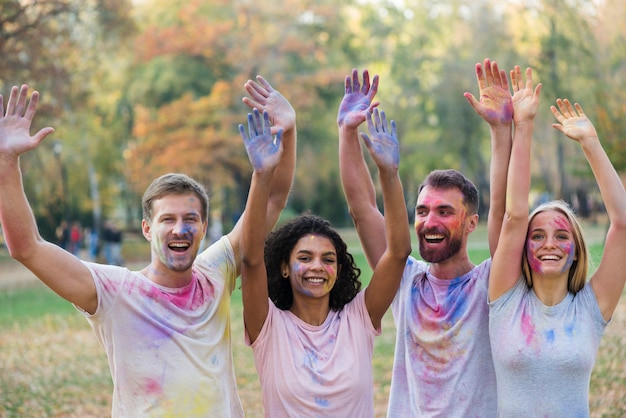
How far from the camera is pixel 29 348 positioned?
11.7 metres

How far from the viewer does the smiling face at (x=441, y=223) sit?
3904mm

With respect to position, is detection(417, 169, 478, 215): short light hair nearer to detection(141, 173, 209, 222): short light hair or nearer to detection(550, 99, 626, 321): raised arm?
detection(550, 99, 626, 321): raised arm

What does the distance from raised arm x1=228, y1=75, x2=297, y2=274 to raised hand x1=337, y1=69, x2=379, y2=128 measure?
29 centimetres

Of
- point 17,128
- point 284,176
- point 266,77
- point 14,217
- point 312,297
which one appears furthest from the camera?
point 266,77

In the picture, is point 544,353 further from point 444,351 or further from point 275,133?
point 275,133

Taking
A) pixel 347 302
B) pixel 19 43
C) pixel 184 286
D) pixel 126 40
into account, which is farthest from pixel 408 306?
pixel 126 40

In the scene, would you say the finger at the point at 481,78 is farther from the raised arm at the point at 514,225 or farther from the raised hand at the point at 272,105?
the raised hand at the point at 272,105

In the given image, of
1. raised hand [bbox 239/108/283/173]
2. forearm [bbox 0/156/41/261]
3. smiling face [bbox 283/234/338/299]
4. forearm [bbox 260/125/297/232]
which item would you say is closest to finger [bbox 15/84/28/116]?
forearm [bbox 0/156/41/261]

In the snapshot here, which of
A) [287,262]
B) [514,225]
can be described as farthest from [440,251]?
[287,262]

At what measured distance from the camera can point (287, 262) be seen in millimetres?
3986

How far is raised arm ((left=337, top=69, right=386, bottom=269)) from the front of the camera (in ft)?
13.6

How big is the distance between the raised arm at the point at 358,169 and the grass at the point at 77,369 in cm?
140

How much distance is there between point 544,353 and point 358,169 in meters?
1.38

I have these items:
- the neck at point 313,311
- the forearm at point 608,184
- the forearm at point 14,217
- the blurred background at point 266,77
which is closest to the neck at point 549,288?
the forearm at point 608,184
